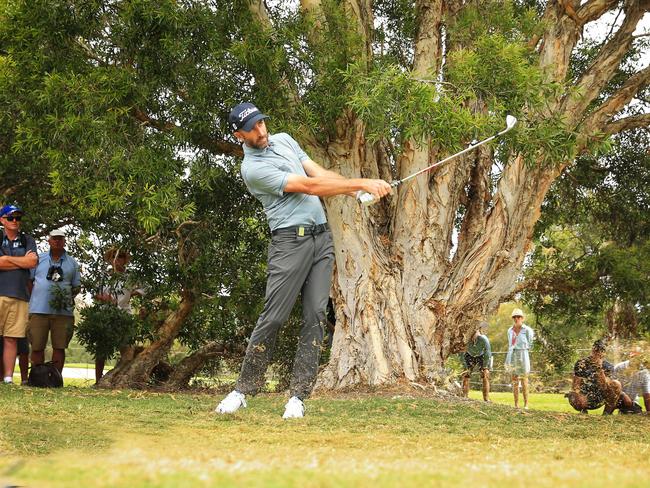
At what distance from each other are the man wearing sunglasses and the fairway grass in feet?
7.44

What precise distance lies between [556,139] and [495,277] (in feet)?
9.06

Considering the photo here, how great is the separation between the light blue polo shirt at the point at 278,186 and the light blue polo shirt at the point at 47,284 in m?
5.99

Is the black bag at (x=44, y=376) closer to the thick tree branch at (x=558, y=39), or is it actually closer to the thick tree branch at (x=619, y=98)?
the thick tree branch at (x=558, y=39)

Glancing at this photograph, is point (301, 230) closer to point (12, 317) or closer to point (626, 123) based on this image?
point (12, 317)

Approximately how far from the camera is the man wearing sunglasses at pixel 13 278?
10.4m

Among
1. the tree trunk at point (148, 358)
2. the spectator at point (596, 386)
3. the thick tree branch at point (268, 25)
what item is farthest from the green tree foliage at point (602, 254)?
the thick tree branch at point (268, 25)

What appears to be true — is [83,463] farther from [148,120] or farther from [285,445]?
[148,120]

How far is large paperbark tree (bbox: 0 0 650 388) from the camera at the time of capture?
8.62 metres

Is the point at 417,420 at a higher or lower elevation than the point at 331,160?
lower

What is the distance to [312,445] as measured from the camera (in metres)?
4.91

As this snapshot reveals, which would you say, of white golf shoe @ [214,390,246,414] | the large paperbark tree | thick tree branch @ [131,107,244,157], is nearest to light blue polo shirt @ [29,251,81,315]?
the large paperbark tree

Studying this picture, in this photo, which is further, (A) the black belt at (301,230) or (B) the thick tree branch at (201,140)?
(B) the thick tree branch at (201,140)

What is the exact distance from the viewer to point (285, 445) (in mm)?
4863

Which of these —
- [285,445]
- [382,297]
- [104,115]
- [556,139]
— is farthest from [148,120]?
[285,445]
